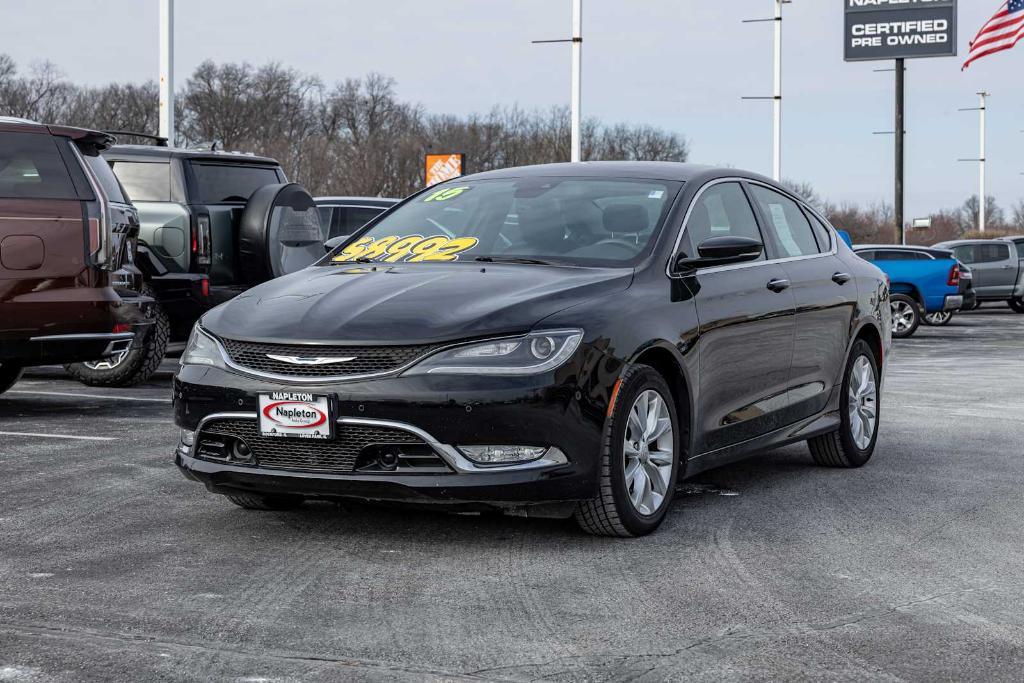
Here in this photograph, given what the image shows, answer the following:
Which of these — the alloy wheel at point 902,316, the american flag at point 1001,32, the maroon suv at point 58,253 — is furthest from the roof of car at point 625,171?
the american flag at point 1001,32

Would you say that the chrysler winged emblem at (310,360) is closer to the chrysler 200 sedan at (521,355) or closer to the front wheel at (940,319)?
the chrysler 200 sedan at (521,355)

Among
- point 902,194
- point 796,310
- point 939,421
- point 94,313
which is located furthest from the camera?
point 902,194

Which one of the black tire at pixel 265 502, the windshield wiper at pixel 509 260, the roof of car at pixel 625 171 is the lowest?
the black tire at pixel 265 502

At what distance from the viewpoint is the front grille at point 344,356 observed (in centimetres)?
533

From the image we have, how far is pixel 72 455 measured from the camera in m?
7.96

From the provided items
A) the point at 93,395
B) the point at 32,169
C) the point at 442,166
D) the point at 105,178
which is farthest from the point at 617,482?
the point at 442,166

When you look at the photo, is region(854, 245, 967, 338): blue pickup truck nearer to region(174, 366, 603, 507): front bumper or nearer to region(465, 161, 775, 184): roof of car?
region(465, 161, 775, 184): roof of car

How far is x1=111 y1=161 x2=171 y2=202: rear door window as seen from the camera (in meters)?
12.5

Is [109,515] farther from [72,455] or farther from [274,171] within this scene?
[274,171]

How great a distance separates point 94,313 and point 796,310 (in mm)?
4669

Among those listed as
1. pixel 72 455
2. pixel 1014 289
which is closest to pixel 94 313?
pixel 72 455

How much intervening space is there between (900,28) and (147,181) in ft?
121

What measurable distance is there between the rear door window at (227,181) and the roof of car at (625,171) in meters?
5.84

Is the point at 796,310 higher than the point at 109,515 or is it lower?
higher
